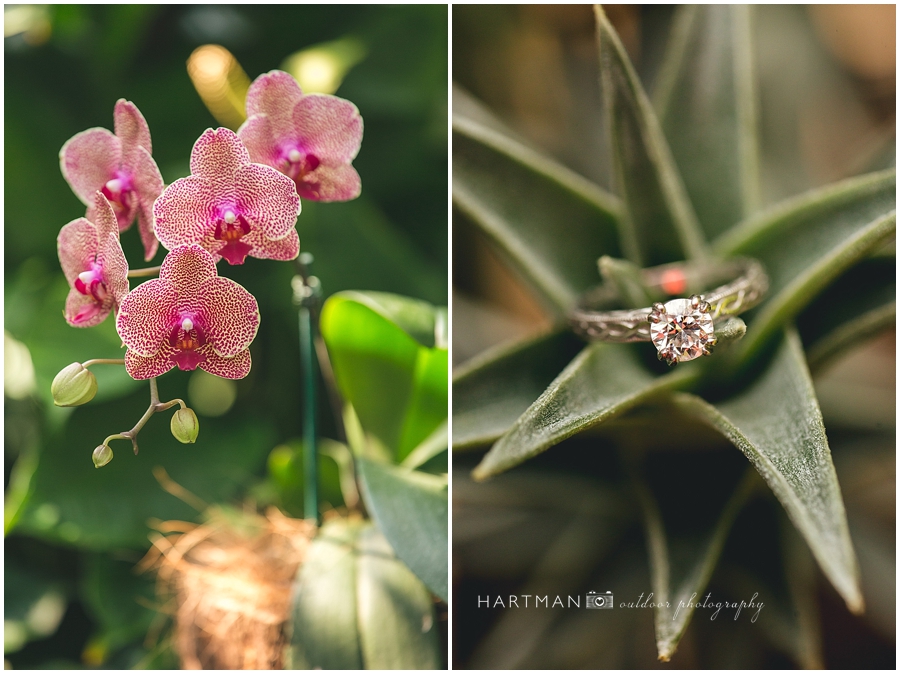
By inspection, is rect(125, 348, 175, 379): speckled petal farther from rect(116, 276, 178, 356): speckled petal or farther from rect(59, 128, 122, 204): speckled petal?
rect(59, 128, 122, 204): speckled petal

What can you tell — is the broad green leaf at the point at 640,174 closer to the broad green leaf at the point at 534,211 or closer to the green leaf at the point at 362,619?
the broad green leaf at the point at 534,211

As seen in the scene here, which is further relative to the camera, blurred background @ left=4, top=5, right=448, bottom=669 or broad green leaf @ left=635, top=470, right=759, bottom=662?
blurred background @ left=4, top=5, right=448, bottom=669

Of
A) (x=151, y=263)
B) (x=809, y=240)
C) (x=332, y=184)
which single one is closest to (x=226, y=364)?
(x=332, y=184)

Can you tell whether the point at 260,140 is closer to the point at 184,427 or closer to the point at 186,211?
the point at 186,211

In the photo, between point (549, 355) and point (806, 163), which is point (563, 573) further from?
point (806, 163)

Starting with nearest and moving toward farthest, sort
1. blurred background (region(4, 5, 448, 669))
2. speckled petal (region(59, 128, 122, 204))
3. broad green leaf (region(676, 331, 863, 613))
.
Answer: broad green leaf (region(676, 331, 863, 613)), speckled petal (region(59, 128, 122, 204)), blurred background (region(4, 5, 448, 669))

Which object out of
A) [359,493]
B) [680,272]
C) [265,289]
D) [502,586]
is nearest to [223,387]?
[265,289]

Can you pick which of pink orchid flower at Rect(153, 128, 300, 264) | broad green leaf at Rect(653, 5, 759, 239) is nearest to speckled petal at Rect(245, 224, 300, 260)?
pink orchid flower at Rect(153, 128, 300, 264)

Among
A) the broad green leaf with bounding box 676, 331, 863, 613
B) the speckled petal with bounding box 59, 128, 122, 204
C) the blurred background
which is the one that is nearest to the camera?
the broad green leaf with bounding box 676, 331, 863, 613
